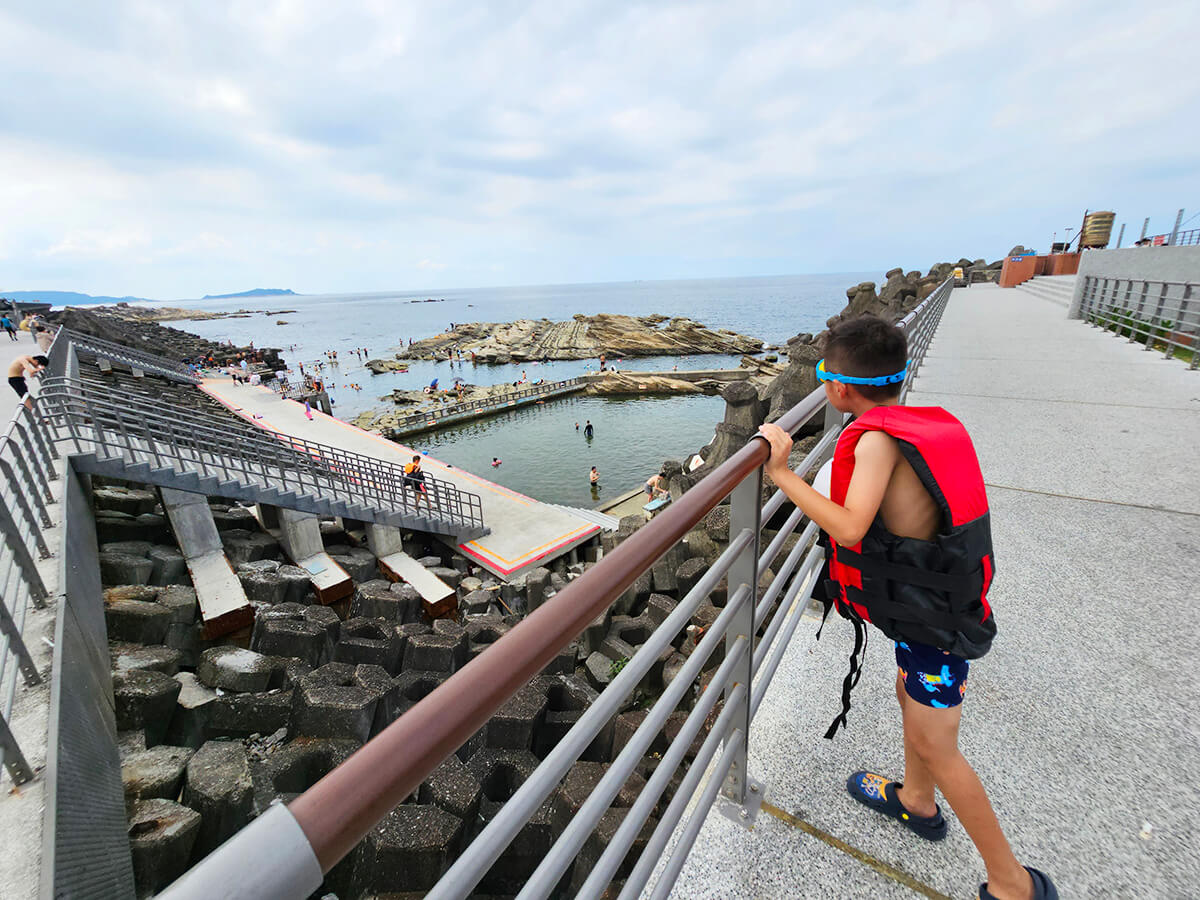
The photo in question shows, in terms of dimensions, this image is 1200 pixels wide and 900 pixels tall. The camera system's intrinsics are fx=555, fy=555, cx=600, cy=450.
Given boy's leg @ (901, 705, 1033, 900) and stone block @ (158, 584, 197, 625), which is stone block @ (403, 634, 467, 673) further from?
boy's leg @ (901, 705, 1033, 900)

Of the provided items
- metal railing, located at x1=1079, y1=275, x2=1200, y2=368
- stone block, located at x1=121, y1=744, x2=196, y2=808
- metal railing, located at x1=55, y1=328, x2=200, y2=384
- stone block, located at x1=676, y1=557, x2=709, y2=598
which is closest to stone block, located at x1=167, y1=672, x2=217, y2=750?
stone block, located at x1=121, y1=744, x2=196, y2=808

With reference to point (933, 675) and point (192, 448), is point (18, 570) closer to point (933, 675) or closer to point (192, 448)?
point (192, 448)

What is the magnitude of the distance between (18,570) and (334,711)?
284 centimetres

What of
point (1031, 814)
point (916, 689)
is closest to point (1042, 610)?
point (1031, 814)

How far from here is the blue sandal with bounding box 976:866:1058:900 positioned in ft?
4.99

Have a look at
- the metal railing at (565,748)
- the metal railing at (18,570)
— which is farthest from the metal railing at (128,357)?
the metal railing at (565,748)

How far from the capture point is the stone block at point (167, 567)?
8594mm

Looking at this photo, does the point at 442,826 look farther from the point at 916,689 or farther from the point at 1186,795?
the point at 1186,795

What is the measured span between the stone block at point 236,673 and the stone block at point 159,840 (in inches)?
88.9

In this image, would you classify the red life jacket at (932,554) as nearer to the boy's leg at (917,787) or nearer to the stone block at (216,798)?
the boy's leg at (917,787)

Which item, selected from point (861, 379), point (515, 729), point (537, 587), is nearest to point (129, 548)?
point (537, 587)

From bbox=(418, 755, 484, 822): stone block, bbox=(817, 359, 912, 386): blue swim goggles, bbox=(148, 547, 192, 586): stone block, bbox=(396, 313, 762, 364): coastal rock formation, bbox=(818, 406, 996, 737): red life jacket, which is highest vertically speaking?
bbox=(817, 359, 912, 386): blue swim goggles

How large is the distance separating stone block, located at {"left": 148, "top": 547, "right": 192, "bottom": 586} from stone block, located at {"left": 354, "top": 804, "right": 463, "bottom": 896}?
7.04 metres

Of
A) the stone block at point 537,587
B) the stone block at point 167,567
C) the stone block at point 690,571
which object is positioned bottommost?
the stone block at point 537,587
